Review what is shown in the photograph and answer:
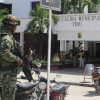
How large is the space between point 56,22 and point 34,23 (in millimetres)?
1650

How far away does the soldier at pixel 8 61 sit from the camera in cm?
416

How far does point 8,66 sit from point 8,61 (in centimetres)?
12

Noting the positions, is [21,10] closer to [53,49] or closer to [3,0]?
[3,0]

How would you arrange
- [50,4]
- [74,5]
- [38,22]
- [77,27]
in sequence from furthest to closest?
[74,5]
[38,22]
[77,27]
[50,4]

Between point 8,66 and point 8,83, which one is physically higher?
point 8,66

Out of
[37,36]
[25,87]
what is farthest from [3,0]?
[25,87]

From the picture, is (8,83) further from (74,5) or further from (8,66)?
(74,5)

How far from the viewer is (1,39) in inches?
166

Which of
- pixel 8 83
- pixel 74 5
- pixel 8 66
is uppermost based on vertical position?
pixel 74 5

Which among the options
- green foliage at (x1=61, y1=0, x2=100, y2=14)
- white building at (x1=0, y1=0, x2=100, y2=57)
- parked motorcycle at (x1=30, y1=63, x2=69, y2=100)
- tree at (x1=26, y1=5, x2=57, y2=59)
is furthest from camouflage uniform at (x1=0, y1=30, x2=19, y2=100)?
green foliage at (x1=61, y1=0, x2=100, y2=14)

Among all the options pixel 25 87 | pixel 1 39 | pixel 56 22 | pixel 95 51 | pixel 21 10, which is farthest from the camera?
pixel 95 51

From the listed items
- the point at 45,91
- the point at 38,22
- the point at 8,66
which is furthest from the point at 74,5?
the point at 8,66

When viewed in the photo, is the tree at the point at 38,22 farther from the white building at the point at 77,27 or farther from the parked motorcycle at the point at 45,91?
the parked motorcycle at the point at 45,91

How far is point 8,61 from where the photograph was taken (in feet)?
13.8
